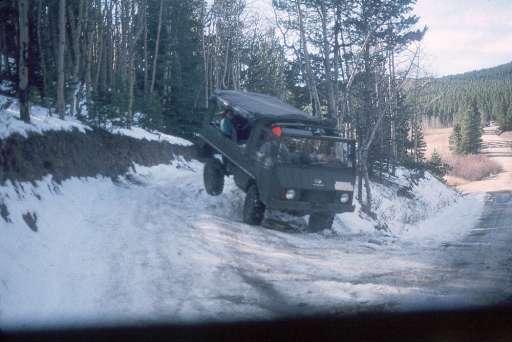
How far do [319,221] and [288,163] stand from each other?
1.68 m

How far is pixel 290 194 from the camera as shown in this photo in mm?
8211

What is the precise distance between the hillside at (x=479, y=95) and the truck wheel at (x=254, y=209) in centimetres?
500

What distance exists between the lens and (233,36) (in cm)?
2966

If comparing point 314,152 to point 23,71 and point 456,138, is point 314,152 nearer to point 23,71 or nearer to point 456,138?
point 23,71

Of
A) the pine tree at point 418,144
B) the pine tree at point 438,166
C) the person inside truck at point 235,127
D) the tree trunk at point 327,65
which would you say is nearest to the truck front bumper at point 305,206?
the person inside truck at point 235,127

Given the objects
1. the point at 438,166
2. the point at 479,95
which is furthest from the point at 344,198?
the point at 438,166

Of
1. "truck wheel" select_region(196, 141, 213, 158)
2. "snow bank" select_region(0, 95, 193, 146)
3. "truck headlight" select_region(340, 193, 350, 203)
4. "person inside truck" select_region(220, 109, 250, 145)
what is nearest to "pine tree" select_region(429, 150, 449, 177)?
"truck headlight" select_region(340, 193, 350, 203)

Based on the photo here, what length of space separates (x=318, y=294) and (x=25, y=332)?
2901mm

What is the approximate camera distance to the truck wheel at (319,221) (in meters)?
9.26

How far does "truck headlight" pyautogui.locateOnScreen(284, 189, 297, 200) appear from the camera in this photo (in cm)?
819

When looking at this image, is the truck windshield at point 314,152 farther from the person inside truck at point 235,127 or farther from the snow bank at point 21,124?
the snow bank at point 21,124

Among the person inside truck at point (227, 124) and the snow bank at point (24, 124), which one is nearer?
the snow bank at point (24, 124)

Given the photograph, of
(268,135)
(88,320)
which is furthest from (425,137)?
(88,320)

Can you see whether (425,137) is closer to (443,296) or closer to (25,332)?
(443,296)
